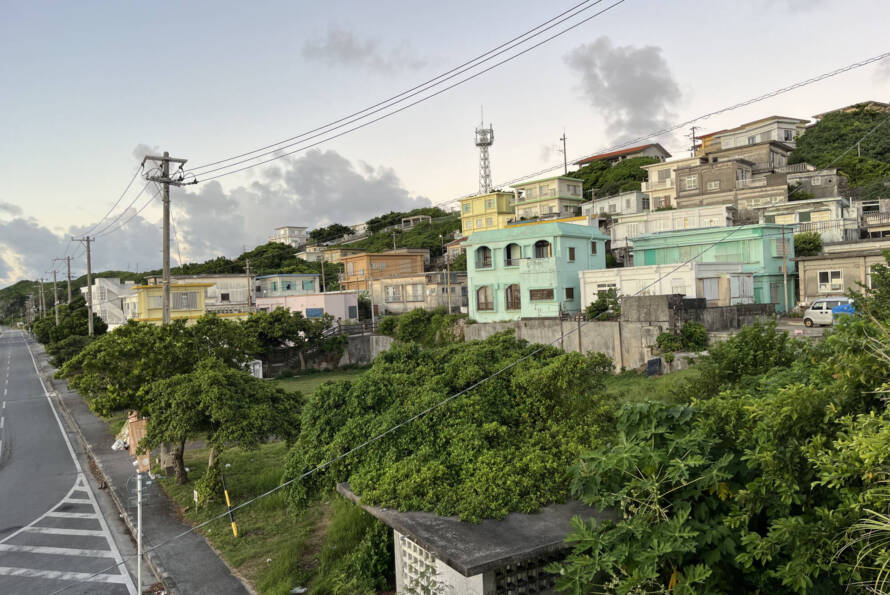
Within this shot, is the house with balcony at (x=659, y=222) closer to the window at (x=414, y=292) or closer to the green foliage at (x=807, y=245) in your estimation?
the green foliage at (x=807, y=245)

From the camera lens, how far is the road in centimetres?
1186

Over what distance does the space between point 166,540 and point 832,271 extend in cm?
3567

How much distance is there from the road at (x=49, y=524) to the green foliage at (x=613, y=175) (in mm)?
56359

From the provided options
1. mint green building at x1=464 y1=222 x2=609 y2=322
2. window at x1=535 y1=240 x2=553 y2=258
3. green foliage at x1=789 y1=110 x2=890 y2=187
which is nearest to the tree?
mint green building at x1=464 y1=222 x2=609 y2=322

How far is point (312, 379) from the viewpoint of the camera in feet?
→ 124

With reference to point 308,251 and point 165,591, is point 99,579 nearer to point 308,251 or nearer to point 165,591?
point 165,591

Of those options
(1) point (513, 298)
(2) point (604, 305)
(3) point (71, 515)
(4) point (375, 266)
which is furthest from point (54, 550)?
(4) point (375, 266)

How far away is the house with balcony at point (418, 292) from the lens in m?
49.6

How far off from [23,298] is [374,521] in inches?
6509

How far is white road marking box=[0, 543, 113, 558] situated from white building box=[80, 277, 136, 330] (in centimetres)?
3578

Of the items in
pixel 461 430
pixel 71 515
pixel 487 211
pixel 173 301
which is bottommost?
pixel 71 515

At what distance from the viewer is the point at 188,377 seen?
1535 centimetres

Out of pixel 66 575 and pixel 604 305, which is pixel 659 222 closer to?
pixel 604 305

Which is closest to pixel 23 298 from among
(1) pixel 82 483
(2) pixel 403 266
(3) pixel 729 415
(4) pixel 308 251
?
(4) pixel 308 251
